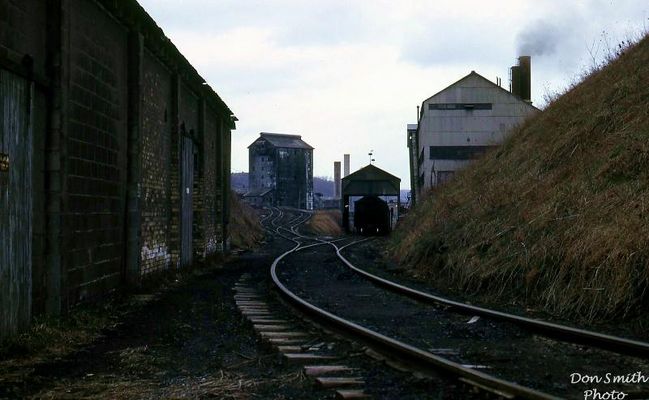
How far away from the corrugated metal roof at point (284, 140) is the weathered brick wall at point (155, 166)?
65181 mm

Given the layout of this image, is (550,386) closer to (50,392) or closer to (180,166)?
(50,392)

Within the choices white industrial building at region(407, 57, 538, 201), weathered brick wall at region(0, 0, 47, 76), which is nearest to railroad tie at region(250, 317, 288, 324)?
weathered brick wall at region(0, 0, 47, 76)

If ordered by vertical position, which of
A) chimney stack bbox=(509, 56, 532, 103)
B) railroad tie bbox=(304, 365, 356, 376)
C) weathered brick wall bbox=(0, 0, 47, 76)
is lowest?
railroad tie bbox=(304, 365, 356, 376)

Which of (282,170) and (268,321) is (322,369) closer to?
(268,321)

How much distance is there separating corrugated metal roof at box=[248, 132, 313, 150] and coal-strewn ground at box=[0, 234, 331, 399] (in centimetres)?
7187

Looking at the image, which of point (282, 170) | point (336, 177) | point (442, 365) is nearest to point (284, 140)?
point (282, 170)

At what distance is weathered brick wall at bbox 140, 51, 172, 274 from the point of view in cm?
1226

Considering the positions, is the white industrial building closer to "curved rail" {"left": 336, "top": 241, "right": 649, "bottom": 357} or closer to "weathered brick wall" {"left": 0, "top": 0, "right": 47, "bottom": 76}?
"curved rail" {"left": 336, "top": 241, "right": 649, "bottom": 357}

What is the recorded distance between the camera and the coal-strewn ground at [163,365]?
4.70 meters

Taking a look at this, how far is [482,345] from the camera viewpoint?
6199 millimetres

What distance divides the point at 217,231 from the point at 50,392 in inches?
640

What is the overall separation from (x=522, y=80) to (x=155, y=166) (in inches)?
1284

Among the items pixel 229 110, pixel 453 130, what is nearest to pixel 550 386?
pixel 229 110

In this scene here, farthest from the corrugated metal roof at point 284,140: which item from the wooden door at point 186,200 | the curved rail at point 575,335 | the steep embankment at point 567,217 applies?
the curved rail at point 575,335
